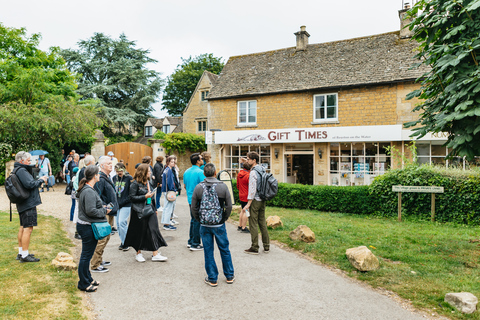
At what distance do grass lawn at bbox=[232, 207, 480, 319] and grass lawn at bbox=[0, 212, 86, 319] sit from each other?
4351mm

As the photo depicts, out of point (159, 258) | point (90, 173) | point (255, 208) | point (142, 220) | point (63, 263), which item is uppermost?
point (90, 173)

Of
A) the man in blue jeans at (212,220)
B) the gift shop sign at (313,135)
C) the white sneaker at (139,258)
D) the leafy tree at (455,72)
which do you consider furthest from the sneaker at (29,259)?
the gift shop sign at (313,135)

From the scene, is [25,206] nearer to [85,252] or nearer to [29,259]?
[29,259]

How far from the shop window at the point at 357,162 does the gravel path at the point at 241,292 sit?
37.1 feet

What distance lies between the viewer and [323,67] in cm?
1830

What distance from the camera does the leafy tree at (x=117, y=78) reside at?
110 feet

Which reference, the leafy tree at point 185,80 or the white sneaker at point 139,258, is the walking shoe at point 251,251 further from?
the leafy tree at point 185,80

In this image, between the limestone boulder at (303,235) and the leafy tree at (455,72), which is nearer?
the leafy tree at (455,72)

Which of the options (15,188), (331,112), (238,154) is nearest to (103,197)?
(15,188)

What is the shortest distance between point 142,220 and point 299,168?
14.1 meters

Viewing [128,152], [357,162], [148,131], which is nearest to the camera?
[357,162]

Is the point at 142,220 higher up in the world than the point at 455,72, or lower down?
lower down

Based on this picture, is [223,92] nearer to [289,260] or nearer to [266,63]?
[266,63]

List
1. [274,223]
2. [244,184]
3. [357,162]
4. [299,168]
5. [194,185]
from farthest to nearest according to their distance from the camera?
[299,168] → [357,162] → [274,223] → [244,184] → [194,185]
